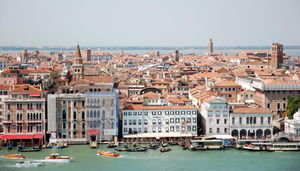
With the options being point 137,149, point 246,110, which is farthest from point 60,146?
point 246,110

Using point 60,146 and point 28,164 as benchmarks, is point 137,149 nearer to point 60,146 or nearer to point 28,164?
point 60,146

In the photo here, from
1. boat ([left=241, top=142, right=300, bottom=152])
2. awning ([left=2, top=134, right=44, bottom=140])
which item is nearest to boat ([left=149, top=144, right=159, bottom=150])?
boat ([left=241, top=142, right=300, bottom=152])

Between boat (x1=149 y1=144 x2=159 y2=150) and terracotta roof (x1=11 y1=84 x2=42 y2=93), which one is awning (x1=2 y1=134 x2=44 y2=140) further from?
boat (x1=149 y1=144 x2=159 y2=150)

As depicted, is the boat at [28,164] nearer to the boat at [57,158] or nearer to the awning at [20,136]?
the boat at [57,158]

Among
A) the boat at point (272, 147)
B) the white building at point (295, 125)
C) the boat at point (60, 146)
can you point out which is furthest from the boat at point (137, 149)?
the white building at point (295, 125)

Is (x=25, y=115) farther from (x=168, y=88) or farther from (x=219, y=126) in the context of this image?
(x=168, y=88)
